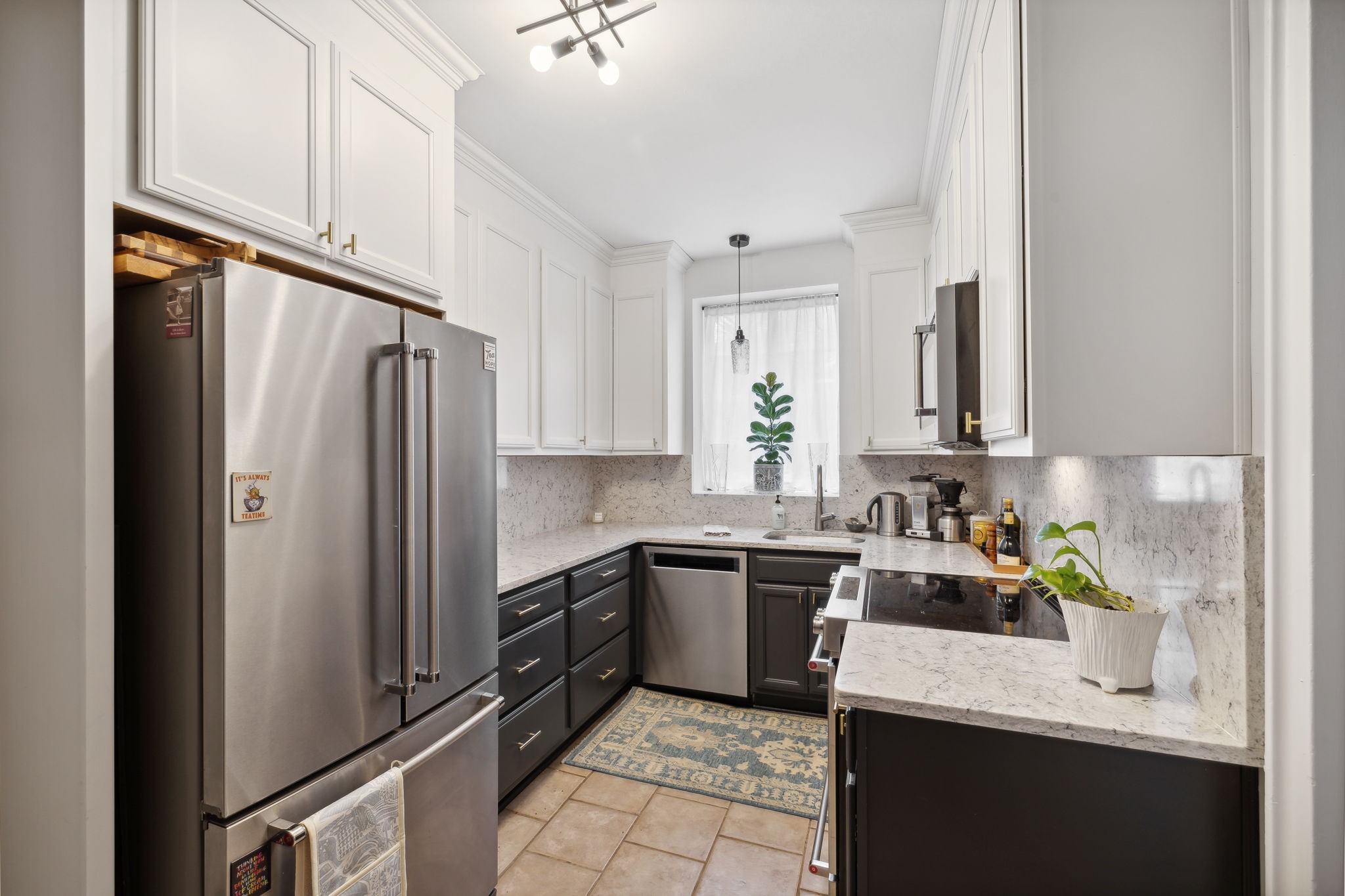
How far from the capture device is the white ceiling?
172 cm

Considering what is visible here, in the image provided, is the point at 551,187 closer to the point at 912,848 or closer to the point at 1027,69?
the point at 1027,69

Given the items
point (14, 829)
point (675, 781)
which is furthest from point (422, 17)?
point (675, 781)

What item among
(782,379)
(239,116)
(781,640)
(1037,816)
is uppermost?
(239,116)

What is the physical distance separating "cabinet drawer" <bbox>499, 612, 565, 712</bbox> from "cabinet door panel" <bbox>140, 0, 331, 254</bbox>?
1.40 m

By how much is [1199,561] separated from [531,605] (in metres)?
1.91

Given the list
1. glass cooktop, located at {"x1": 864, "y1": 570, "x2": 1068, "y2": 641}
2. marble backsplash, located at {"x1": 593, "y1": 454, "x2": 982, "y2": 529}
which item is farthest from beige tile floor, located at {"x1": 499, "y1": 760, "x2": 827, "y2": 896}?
marble backsplash, located at {"x1": 593, "y1": 454, "x2": 982, "y2": 529}

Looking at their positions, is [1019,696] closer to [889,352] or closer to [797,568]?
[797,568]

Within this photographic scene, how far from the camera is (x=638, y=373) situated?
3.62 m

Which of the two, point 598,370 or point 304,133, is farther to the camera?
point 598,370

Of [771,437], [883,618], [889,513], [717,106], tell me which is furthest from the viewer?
[771,437]

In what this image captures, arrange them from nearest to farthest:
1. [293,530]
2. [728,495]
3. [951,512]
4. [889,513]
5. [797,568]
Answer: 1. [293,530]
2. [797,568]
3. [951,512]
4. [889,513]
5. [728,495]

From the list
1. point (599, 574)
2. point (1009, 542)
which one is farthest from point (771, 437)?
point (1009, 542)

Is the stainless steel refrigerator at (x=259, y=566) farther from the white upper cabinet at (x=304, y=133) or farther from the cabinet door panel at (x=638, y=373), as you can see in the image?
the cabinet door panel at (x=638, y=373)

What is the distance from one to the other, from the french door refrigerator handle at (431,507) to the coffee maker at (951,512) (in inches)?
101
